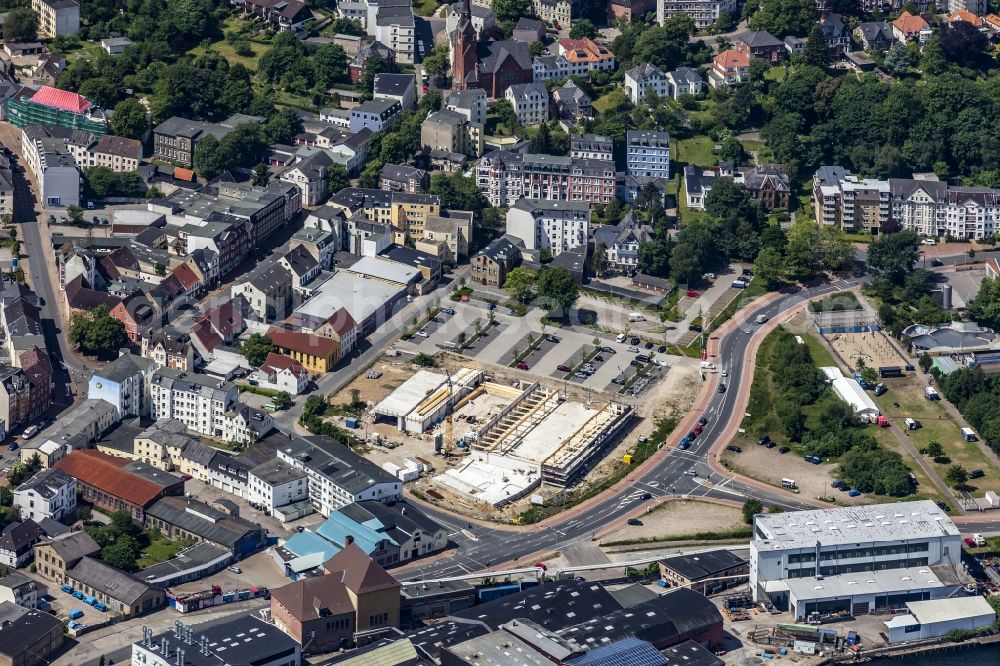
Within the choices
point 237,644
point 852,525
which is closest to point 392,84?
point 852,525

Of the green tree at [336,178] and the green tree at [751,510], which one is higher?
the green tree at [336,178]

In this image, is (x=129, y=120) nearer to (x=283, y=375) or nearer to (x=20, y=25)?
(x=20, y=25)

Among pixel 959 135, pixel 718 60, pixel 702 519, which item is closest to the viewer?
pixel 702 519

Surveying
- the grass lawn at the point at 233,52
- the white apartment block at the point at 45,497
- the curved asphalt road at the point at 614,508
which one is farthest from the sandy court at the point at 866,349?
the grass lawn at the point at 233,52

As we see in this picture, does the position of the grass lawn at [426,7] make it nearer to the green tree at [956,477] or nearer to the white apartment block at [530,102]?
the white apartment block at [530,102]

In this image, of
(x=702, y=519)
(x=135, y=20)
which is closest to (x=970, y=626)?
(x=702, y=519)

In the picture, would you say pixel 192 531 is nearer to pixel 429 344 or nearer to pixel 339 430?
pixel 339 430
